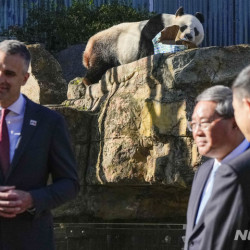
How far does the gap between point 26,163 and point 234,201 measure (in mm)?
1321

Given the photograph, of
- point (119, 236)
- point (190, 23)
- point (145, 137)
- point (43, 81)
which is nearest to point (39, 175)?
point (119, 236)

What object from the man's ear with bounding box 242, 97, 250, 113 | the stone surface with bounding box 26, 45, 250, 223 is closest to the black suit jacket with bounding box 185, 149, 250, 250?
the man's ear with bounding box 242, 97, 250, 113

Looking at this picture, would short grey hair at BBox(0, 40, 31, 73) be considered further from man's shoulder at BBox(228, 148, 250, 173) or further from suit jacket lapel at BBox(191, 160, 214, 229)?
man's shoulder at BBox(228, 148, 250, 173)

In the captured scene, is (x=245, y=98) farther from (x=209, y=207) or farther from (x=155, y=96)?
(x=155, y=96)

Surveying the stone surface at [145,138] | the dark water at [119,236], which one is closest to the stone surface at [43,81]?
the stone surface at [145,138]

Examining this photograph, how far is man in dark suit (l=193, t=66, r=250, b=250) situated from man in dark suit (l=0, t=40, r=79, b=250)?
43.1 inches

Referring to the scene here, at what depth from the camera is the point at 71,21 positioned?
12984mm

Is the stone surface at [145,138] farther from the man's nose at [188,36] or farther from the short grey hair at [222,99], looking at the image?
the man's nose at [188,36]

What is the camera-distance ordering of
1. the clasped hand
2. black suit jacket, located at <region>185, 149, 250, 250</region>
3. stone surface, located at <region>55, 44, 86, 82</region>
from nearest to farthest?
black suit jacket, located at <region>185, 149, 250, 250</region>
the clasped hand
stone surface, located at <region>55, 44, 86, 82</region>

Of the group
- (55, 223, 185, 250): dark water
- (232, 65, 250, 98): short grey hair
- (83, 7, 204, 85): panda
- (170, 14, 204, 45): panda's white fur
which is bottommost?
(55, 223, 185, 250): dark water

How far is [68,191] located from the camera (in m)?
3.41

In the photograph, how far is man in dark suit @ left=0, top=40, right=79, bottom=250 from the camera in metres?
3.30

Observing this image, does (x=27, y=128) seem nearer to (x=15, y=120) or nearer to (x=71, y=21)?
(x=15, y=120)

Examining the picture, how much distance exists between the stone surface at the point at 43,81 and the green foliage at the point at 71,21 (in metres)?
4.93
